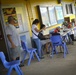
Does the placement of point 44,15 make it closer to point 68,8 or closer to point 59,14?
point 59,14

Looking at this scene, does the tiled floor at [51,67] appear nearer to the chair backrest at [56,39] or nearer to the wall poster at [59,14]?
the chair backrest at [56,39]

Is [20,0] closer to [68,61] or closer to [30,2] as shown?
[30,2]

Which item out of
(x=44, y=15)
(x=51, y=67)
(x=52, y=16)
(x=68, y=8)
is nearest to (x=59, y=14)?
(x=52, y=16)

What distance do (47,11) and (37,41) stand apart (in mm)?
2483

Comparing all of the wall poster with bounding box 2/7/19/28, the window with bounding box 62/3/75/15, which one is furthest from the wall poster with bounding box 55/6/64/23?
the wall poster with bounding box 2/7/19/28

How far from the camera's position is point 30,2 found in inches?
267

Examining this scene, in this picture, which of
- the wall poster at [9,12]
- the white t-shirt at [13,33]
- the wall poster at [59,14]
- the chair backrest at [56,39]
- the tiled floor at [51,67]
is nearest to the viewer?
the tiled floor at [51,67]

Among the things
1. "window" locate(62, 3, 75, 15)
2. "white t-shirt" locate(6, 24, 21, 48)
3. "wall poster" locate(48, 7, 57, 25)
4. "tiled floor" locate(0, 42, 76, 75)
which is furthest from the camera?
"window" locate(62, 3, 75, 15)

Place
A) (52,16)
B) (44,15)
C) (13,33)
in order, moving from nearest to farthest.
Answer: (13,33) < (44,15) < (52,16)

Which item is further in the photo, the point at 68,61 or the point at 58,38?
the point at 58,38

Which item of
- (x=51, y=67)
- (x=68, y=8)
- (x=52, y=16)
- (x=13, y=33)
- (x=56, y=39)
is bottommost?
(x=51, y=67)

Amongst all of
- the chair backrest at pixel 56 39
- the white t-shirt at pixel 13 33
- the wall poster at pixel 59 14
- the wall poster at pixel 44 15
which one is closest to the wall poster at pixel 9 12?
the white t-shirt at pixel 13 33

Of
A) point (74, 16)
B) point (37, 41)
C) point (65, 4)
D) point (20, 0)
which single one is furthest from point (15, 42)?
point (74, 16)

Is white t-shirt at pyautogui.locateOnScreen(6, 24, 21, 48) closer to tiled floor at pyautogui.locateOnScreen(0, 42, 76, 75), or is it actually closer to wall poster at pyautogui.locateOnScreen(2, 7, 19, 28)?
tiled floor at pyautogui.locateOnScreen(0, 42, 76, 75)
